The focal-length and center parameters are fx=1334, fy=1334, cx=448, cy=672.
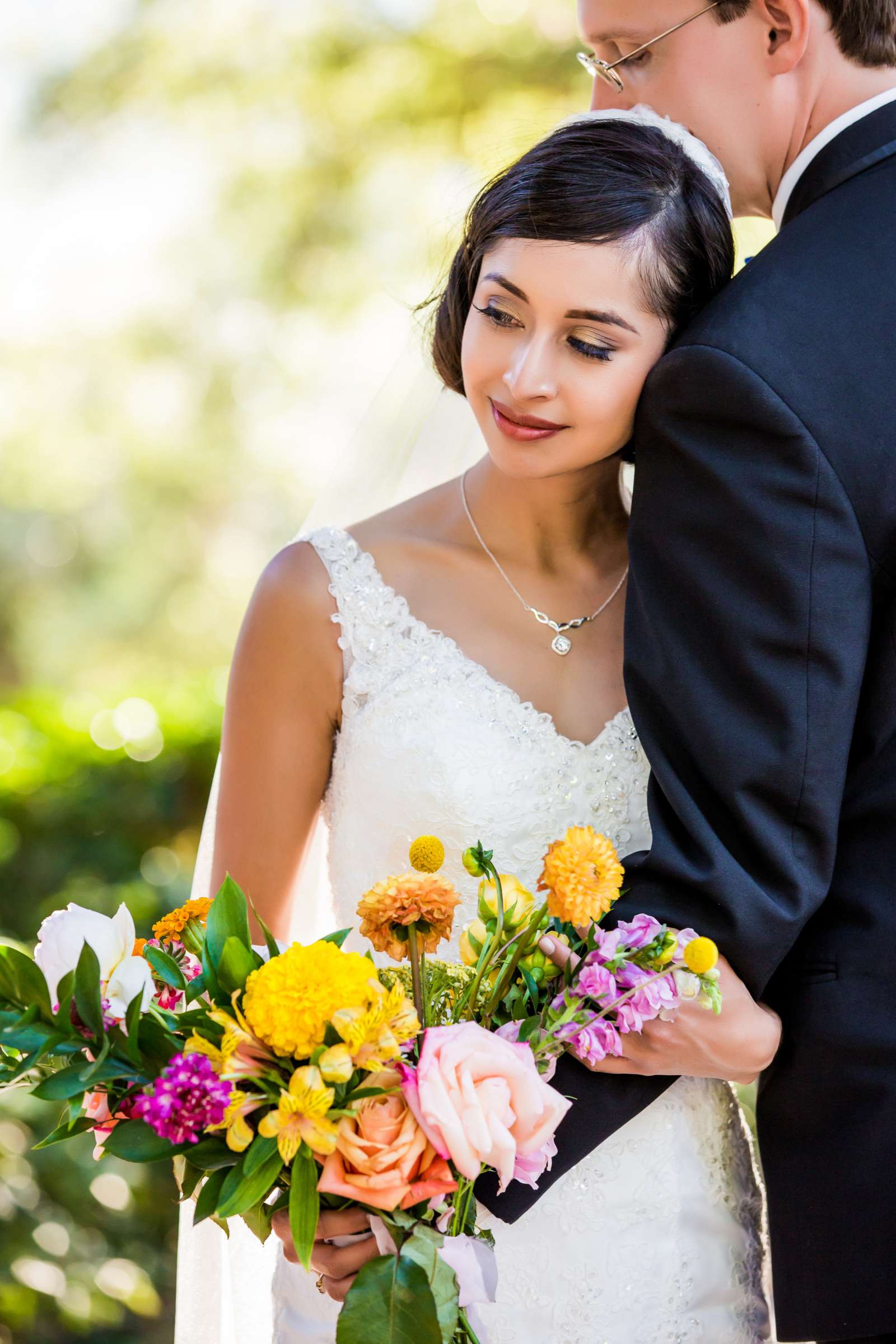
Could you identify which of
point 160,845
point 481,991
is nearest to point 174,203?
point 160,845

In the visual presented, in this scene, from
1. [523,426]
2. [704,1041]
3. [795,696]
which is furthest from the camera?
[523,426]

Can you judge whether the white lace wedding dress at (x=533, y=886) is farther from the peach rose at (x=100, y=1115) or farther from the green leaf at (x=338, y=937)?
the peach rose at (x=100, y=1115)

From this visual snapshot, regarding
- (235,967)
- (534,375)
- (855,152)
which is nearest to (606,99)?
(855,152)

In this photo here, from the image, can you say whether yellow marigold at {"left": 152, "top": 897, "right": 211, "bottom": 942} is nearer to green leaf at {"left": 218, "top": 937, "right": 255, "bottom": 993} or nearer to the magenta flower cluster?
green leaf at {"left": 218, "top": 937, "right": 255, "bottom": 993}

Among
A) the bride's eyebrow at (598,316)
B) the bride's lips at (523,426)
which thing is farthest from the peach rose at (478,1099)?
the bride's eyebrow at (598,316)

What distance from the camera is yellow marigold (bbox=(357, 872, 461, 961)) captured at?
5.24 ft

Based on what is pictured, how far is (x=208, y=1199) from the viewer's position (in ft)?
4.87

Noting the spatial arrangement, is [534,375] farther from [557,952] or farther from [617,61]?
[557,952]

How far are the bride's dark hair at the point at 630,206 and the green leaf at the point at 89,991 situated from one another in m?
1.28

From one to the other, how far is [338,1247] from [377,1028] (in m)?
0.42

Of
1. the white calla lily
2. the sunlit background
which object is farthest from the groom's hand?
the sunlit background

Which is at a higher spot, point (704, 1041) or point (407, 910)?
point (407, 910)

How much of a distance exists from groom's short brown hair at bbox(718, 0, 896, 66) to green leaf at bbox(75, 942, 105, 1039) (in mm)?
1709

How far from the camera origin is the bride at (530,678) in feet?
6.84
